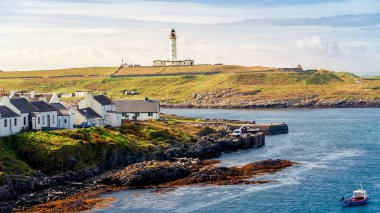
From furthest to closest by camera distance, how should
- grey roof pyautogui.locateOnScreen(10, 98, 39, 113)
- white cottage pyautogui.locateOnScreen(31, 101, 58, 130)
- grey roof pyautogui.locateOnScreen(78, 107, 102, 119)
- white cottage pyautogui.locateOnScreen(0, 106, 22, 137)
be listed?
grey roof pyautogui.locateOnScreen(78, 107, 102, 119), white cottage pyautogui.locateOnScreen(31, 101, 58, 130), grey roof pyautogui.locateOnScreen(10, 98, 39, 113), white cottage pyautogui.locateOnScreen(0, 106, 22, 137)

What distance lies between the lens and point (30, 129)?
289ft

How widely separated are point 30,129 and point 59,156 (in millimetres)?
13093

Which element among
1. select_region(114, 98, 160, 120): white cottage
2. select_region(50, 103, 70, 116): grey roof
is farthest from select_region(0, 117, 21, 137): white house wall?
select_region(114, 98, 160, 120): white cottage

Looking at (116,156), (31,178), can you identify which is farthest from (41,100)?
(31,178)

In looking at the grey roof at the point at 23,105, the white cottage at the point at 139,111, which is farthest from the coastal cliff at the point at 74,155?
the white cottage at the point at 139,111

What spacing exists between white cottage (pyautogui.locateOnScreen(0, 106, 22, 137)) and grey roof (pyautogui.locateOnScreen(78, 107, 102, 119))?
58.1ft

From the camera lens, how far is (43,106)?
304 ft

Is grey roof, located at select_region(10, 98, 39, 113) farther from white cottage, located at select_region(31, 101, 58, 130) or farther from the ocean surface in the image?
the ocean surface

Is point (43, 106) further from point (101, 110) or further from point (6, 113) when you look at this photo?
point (101, 110)

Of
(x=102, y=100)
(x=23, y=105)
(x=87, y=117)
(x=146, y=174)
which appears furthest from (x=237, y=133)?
(x=23, y=105)

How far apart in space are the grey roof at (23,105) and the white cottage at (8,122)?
1.84 metres

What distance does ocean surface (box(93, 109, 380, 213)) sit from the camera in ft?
214

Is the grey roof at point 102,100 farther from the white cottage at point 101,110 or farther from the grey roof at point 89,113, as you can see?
the grey roof at point 89,113

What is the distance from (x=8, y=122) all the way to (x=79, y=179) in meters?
14.6
